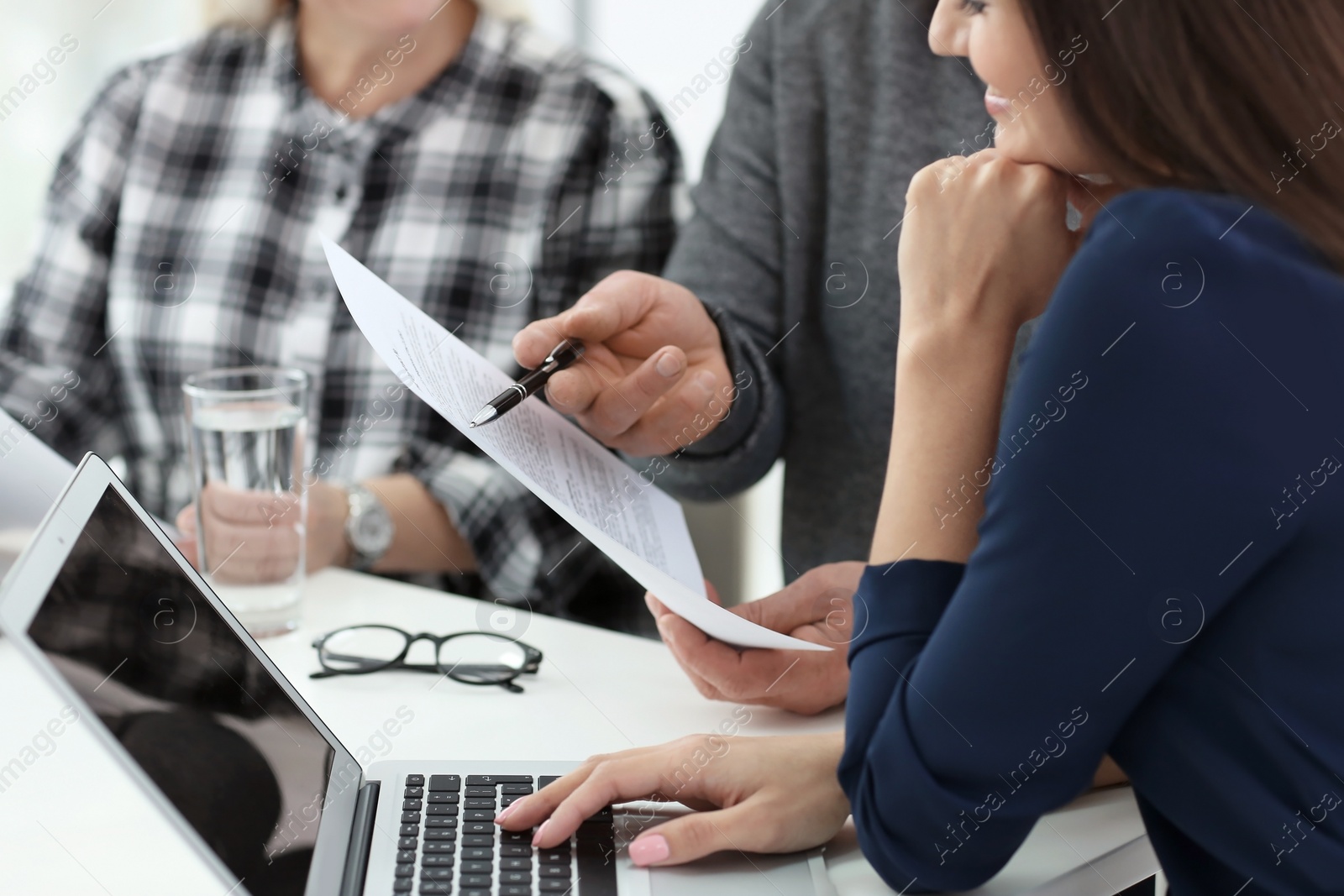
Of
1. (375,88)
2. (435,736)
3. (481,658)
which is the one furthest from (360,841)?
(375,88)

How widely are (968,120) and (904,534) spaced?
316mm

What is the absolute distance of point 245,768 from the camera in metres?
0.48

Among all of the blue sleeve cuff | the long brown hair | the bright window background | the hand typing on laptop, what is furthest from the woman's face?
the bright window background

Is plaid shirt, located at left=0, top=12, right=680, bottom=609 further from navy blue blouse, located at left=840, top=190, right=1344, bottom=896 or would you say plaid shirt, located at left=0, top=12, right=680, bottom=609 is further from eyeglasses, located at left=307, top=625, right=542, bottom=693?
navy blue blouse, located at left=840, top=190, right=1344, bottom=896

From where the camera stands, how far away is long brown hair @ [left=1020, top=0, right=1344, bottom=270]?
446 mm

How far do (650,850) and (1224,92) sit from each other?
1.32 feet

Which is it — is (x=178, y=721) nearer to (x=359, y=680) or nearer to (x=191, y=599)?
(x=191, y=599)

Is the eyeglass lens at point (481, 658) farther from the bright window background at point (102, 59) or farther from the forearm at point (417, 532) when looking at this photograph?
the bright window background at point (102, 59)

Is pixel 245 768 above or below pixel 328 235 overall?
above

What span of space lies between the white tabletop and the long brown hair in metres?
0.31

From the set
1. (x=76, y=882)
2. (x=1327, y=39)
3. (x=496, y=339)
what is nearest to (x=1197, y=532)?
(x=1327, y=39)

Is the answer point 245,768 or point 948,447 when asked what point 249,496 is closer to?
point 245,768

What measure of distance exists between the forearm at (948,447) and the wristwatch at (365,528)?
672 mm

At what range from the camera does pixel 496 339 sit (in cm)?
123
